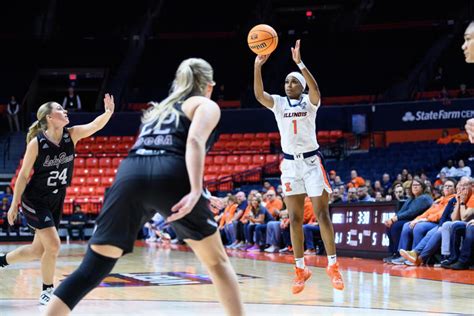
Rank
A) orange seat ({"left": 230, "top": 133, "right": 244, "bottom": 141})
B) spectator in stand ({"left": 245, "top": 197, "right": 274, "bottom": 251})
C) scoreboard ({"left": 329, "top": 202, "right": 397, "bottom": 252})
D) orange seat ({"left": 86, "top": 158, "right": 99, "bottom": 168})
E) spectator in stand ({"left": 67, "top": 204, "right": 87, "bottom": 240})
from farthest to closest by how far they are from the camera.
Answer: orange seat ({"left": 230, "top": 133, "right": 244, "bottom": 141}), orange seat ({"left": 86, "top": 158, "right": 99, "bottom": 168}), spectator in stand ({"left": 67, "top": 204, "right": 87, "bottom": 240}), spectator in stand ({"left": 245, "top": 197, "right": 274, "bottom": 251}), scoreboard ({"left": 329, "top": 202, "right": 397, "bottom": 252})

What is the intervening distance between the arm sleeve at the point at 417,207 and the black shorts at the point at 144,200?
7.36m

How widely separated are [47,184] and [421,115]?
1851 cm

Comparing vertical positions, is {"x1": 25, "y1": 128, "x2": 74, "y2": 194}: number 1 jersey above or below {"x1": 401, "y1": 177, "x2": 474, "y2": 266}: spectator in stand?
above

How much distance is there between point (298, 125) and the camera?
672cm

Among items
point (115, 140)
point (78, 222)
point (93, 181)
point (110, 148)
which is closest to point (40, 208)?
point (78, 222)

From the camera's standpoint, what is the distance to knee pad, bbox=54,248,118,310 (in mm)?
3449

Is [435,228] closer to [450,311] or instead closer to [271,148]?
[450,311]

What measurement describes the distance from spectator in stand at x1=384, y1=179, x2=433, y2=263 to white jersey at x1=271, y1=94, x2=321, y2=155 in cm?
417

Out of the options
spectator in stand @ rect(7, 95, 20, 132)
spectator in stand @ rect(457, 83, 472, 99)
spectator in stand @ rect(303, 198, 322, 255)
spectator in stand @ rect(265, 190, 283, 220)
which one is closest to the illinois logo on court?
spectator in stand @ rect(303, 198, 322, 255)

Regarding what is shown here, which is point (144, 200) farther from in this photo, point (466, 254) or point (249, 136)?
point (249, 136)

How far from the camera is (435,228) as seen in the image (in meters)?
9.65

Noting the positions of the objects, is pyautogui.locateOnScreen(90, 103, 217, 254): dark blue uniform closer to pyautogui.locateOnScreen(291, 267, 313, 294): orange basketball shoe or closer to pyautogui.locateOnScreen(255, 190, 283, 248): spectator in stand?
pyautogui.locateOnScreen(291, 267, 313, 294): orange basketball shoe

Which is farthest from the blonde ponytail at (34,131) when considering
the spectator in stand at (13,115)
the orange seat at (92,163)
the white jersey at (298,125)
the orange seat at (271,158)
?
the spectator in stand at (13,115)

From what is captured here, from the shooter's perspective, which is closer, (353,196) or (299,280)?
(299,280)
